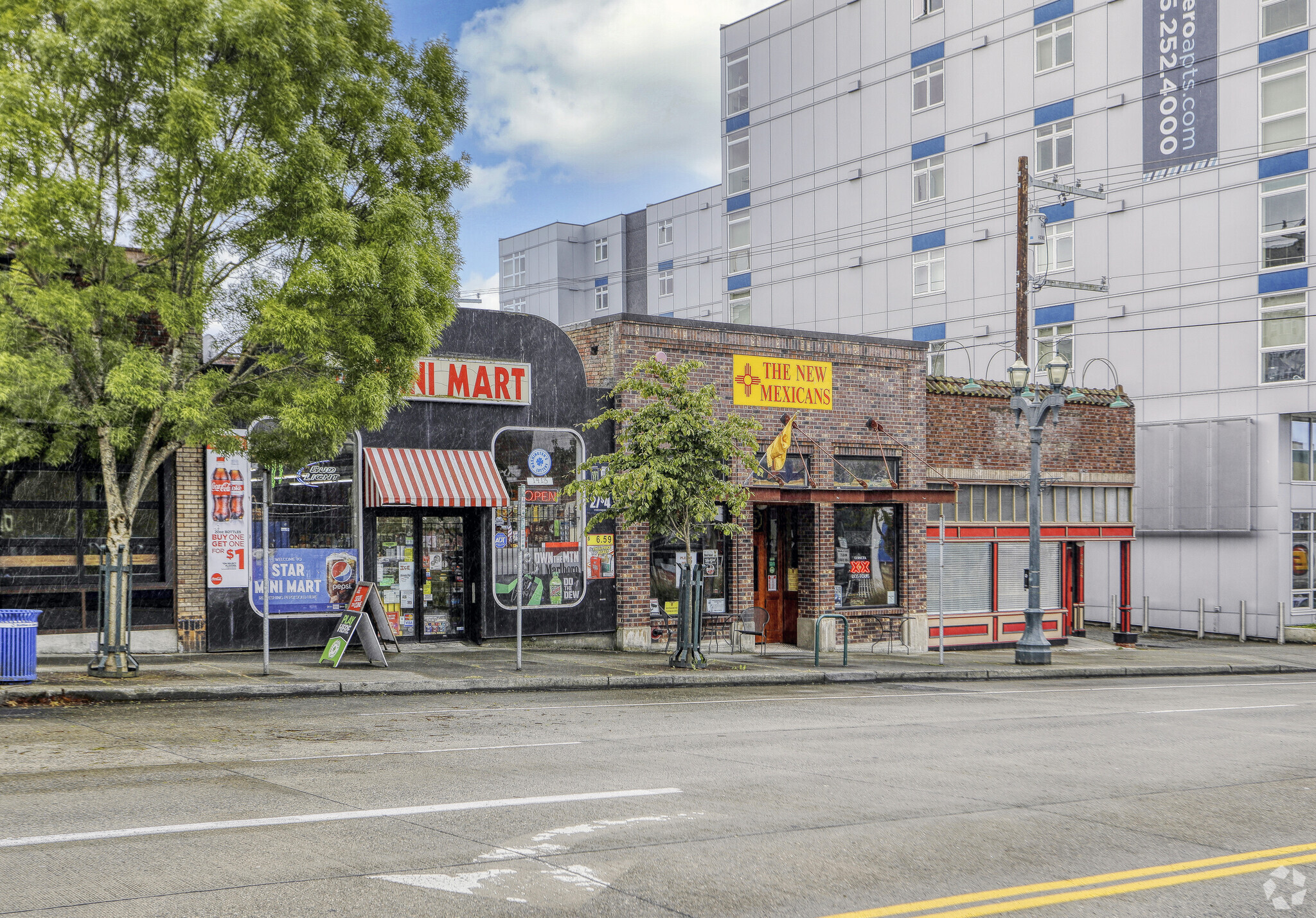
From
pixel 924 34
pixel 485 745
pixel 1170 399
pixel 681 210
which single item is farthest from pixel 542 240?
pixel 485 745

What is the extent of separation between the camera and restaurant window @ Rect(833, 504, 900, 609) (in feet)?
82.8

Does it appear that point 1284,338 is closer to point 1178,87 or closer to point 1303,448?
point 1303,448

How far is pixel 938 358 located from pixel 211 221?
32.1m

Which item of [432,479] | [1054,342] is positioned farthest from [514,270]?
[432,479]

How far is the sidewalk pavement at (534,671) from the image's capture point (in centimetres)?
1514

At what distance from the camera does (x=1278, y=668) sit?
26.7 meters

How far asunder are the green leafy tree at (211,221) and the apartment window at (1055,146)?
27.8 meters

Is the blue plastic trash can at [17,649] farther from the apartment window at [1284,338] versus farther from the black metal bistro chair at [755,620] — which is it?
the apartment window at [1284,338]

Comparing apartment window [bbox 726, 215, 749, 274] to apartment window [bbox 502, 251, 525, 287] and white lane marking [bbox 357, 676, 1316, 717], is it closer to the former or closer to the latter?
apartment window [bbox 502, 251, 525, 287]

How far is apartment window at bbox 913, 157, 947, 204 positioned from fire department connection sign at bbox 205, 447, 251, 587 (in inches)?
1203

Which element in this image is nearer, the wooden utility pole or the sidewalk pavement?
the sidewalk pavement

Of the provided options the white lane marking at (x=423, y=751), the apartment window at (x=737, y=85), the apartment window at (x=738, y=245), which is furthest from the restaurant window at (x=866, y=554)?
the apartment window at (x=737, y=85)

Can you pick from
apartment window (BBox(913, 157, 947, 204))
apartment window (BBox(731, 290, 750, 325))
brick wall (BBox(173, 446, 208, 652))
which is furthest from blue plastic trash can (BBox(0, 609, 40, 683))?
apartment window (BBox(731, 290, 750, 325))

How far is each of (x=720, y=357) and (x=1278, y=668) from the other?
14.2m
